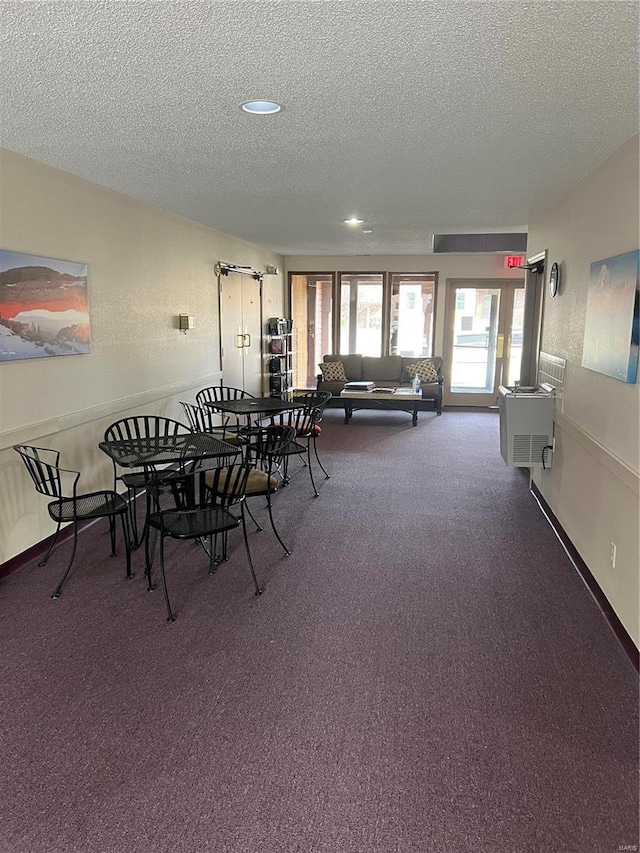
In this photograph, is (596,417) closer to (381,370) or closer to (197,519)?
(197,519)

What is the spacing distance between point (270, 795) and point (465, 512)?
3104 mm

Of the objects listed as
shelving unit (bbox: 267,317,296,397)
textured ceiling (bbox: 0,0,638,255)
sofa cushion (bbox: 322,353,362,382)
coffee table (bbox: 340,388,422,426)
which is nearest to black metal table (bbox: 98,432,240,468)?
textured ceiling (bbox: 0,0,638,255)

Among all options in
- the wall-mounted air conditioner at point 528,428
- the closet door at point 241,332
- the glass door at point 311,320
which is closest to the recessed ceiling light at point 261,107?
the wall-mounted air conditioner at point 528,428

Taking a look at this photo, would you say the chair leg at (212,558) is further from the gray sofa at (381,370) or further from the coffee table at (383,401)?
the gray sofa at (381,370)

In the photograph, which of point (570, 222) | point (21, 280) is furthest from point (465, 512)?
point (21, 280)

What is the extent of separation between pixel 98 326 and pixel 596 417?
3494 mm

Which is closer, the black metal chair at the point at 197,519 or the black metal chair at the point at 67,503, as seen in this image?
the black metal chair at the point at 197,519

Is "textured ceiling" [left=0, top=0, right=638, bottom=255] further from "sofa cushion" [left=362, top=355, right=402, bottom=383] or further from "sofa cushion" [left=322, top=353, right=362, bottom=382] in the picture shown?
"sofa cushion" [left=322, top=353, right=362, bottom=382]

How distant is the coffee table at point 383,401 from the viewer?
27.2 ft

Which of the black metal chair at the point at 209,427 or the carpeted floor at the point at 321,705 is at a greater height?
the black metal chair at the point at 209,427

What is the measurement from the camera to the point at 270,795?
195 cm

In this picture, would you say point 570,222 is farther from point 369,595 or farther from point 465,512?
point 369,595

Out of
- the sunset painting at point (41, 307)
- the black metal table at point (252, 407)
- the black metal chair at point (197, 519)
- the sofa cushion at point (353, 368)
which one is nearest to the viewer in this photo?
the black metal chair at point (197, 519)

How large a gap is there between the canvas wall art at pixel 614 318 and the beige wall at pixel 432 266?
20.3 ft
